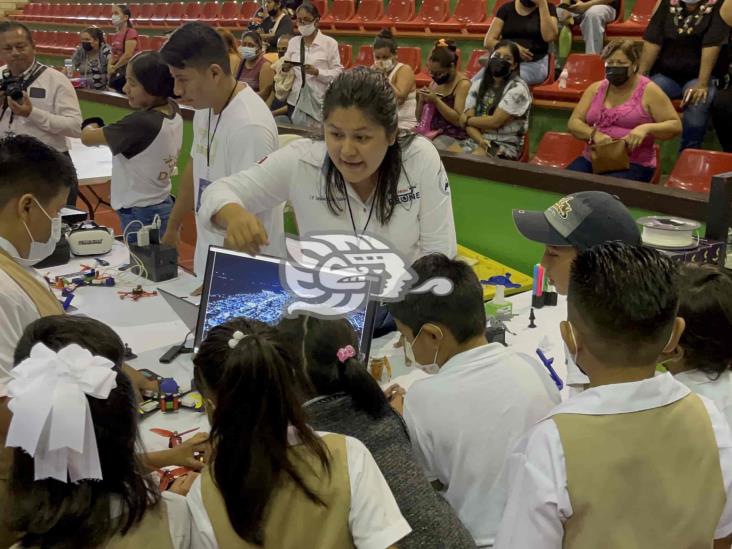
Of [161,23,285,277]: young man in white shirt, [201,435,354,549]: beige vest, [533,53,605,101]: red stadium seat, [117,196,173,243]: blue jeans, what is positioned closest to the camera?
[201,435,354,549]: beige vest

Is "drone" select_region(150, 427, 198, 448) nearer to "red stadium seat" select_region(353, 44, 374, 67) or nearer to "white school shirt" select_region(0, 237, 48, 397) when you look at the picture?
"white school shirt" select_region(0, 237, 48, 397)

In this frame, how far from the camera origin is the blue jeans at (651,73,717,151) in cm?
427

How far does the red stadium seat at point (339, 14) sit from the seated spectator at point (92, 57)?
2.42m

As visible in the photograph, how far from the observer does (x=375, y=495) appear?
122 centimetres

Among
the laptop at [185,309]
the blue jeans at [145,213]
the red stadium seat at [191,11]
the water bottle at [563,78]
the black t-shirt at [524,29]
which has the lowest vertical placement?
the blue jeans at [145,213]

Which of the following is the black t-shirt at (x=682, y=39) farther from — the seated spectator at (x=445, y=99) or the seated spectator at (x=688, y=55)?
the seated spectator at (x=445, y=99)

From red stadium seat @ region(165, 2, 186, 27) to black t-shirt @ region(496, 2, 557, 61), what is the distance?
6.73 metres

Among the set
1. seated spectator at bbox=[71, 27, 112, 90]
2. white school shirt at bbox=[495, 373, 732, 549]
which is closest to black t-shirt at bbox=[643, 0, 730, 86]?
white school shirt at bbox=[495, 373, 732, 549]

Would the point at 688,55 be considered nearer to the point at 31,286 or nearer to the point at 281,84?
the point at 281,84

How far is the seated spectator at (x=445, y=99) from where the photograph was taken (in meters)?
4.64

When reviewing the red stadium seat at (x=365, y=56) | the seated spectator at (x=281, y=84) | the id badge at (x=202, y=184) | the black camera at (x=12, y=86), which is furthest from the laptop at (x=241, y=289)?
the red stadium seat at (x=365, y=56)

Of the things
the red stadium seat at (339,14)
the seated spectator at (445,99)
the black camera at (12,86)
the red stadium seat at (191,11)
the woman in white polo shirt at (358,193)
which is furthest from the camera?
the red stadium seat at (191,11)

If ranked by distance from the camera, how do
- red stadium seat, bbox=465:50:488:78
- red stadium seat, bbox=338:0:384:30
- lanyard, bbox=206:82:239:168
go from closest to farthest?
lanyard, bbox=206:82:239:168
red stadium seat, bbox=465:50:488:78
red stadium seat, bbox=338:0:384:30

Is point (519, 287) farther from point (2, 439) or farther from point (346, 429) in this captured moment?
point (2, 439)
